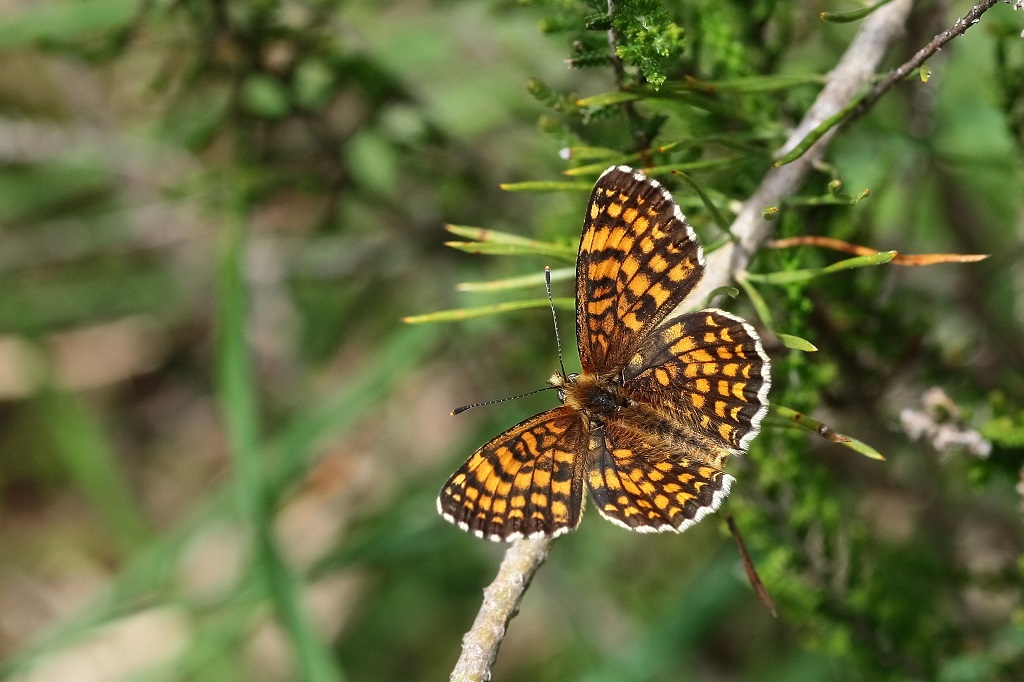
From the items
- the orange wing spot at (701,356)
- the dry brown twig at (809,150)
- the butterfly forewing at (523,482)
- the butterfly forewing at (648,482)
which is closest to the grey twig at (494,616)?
the dry brown twig at (809,150)

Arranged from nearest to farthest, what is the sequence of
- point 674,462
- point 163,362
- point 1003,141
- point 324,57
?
point 674,462 → point 324,57 → point 1003,141 → point 163,362

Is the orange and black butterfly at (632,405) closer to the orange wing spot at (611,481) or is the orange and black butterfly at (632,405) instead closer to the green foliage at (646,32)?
the orange wing spot at (611,481)

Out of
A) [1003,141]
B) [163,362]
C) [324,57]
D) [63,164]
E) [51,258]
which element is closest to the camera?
[324,57]

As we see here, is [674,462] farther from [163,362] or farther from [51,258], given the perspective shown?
[163,362]

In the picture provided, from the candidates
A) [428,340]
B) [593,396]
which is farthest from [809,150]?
[428,340]

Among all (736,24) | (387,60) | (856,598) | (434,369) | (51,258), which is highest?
(736,24)

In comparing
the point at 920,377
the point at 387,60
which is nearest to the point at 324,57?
the point at 387,60
